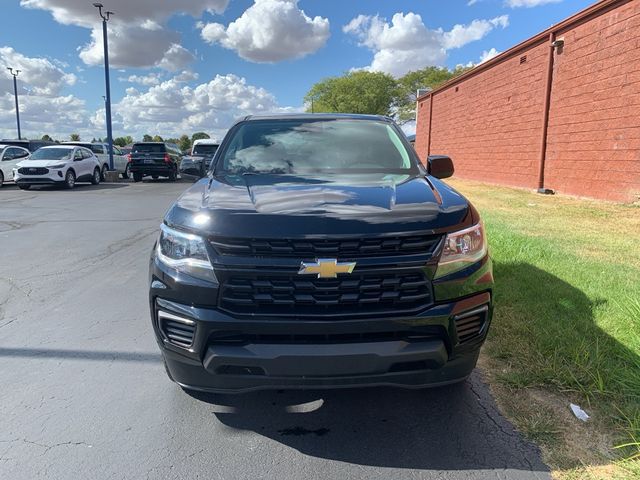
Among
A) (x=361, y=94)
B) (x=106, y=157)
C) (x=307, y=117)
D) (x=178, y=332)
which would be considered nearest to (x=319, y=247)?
(x=178, y=332)

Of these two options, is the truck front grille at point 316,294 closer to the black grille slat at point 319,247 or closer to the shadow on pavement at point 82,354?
the black grille slat at point 319,247

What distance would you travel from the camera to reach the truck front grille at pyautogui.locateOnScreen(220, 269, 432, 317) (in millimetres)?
2324

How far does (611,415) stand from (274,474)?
191 cm

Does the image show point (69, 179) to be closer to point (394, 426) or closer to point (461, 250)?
point (394, 426)

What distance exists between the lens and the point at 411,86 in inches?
2682

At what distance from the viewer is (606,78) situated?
11312mm

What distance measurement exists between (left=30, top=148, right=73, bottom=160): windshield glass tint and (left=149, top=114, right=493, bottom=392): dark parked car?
19.3 metres

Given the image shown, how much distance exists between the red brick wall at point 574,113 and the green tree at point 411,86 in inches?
1845

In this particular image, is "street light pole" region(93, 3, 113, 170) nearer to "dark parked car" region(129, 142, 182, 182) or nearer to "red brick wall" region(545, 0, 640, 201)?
"dark parked car" region(129, 142, 182, 182)

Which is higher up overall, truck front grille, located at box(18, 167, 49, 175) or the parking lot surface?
truck front grille, located at box(18, 167, 49, 175)

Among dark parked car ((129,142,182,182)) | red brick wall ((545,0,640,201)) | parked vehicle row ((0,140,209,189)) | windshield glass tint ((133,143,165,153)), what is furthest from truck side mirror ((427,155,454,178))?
windshield glass tint ((133,143,165,153))

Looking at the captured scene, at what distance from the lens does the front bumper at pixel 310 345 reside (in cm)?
230

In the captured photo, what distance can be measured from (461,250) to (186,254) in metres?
1.40

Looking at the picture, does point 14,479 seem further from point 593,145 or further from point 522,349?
point 593,145
